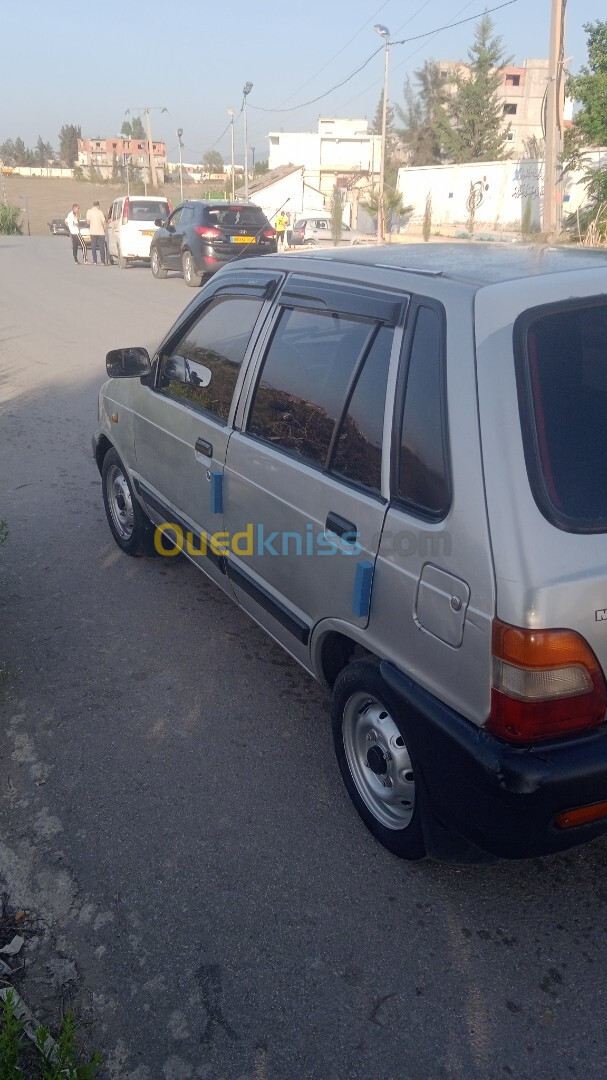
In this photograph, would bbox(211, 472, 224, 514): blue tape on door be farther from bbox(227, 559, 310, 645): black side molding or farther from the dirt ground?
the dirt ground

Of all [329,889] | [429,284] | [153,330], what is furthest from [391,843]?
[153,330]

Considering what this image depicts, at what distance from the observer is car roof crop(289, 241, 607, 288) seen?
2570 mm

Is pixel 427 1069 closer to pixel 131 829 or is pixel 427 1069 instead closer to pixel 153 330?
pixel 131 829

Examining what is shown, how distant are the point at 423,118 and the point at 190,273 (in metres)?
59.1

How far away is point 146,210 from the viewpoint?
76.7ft

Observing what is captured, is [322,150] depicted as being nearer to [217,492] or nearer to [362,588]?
[217,492]

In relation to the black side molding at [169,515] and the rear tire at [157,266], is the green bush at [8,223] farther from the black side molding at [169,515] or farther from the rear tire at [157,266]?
the black side molding at [169,515]

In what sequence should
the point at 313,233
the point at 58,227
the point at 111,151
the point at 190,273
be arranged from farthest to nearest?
1. the point at 111,151
2. the point at 58,227
3. the point at 313,233
4. the point at 190,273

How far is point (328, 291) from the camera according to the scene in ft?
9.96

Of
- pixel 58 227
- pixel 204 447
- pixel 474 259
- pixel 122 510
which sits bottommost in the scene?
pixel 122 510

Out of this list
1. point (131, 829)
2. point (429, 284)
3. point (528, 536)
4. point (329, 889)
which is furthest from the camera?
point (131, 829)

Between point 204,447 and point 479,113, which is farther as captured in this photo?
point 479,113

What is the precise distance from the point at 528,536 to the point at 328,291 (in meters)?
1.39

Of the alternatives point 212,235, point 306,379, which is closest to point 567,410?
point 306,379
